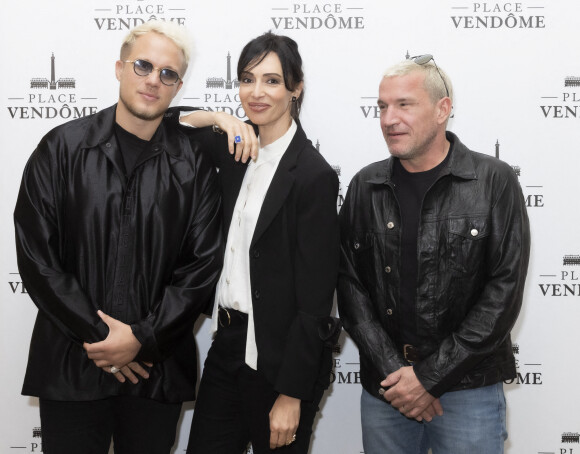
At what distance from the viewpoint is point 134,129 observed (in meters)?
2.23

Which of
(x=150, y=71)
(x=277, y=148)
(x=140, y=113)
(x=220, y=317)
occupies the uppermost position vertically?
(x=150, y=71)

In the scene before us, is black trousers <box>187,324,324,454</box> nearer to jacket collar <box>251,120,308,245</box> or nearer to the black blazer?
the black blazer

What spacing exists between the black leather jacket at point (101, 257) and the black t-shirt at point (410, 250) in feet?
2.18

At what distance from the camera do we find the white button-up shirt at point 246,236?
214cm

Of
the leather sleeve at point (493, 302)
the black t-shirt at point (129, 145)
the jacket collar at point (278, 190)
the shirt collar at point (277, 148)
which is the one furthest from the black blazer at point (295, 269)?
the black t-shirt at point (129, 145)

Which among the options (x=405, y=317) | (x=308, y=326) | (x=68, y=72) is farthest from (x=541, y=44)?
(x=68, y=72)

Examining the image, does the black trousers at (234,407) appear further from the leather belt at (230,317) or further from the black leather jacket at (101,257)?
the black leather jacket at (101,257)

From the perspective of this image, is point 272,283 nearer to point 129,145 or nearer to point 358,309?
point 358,309

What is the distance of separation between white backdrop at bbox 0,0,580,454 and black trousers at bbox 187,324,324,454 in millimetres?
816

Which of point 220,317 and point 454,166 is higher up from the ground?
point 454,166

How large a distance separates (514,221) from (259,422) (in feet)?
3.64

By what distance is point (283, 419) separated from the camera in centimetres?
206

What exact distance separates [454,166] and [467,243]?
0.91ft

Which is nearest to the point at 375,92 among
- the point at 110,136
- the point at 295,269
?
the point at 295,269
